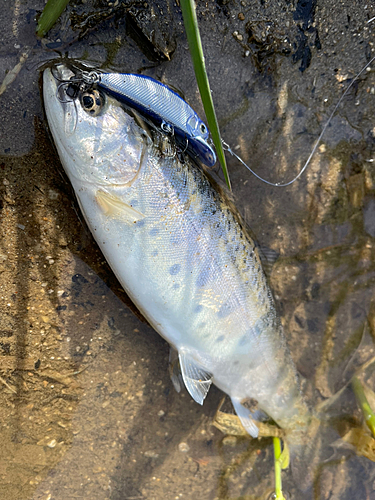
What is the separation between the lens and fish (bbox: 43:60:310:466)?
1.85m

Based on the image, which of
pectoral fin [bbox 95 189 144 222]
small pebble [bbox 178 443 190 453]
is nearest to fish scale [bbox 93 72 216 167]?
pectoral fin [bbox 95 189 144 222]

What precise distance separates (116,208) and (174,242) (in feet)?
1.23

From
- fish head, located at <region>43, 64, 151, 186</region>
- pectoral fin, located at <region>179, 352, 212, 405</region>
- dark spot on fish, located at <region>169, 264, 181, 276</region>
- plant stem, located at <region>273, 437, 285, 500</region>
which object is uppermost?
fish head, located at <region>43, 64, 151, 186</region>

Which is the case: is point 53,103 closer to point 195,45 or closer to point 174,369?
point 195,45

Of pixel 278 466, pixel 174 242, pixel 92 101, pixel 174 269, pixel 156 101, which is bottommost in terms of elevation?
pixel 278 466

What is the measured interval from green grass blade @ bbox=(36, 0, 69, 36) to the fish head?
0.28 metres

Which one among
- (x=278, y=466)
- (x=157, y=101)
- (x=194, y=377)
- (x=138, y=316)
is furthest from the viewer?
(x=278, y=466)

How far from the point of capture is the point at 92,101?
1.80 metres

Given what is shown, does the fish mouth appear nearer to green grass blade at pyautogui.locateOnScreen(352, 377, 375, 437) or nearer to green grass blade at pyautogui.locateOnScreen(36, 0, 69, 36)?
green grass blade at pyautogui.locateOnScreen(36, 0, 69, 36)

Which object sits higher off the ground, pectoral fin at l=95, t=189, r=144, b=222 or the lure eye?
the lure eye

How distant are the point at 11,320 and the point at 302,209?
2117mm

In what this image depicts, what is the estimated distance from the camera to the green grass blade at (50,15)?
1810 mm

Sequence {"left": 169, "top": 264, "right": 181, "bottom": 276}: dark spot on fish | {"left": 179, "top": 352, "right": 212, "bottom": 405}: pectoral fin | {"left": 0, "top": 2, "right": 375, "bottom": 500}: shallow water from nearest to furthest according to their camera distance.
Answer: {"left": 169, "top": 264, "right": 181, "bottom": 276}: dark spot on fish
{"left": 0, "top": 2, "right": 375, "bottom": 500}: shallow water
{"left": 179, "top": 352, "right": 212, "bottom": 405}: pectoral fin

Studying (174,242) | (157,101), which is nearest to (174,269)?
(174,242)
